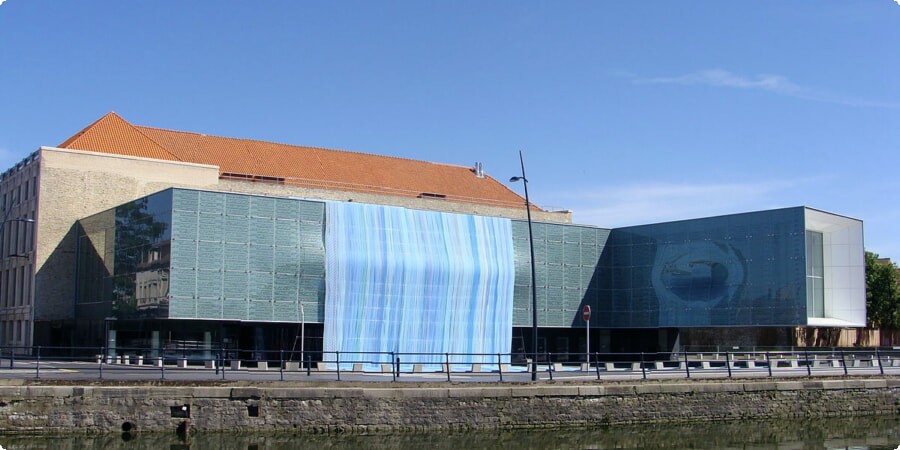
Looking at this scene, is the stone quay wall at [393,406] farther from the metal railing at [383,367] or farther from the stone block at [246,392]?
the metal railing at [383,367]

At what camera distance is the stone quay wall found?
24.6 meters

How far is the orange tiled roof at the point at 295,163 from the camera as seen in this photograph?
193 feet

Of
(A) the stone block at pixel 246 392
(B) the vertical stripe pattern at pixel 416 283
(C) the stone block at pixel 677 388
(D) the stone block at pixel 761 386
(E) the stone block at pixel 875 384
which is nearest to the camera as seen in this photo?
(A) the stone block at pixel 246 392

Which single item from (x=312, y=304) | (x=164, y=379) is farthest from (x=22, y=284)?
(x=164, y=379)

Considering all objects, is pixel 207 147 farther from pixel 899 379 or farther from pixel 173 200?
pixel 899 379

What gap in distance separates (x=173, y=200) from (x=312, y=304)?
8.08 m

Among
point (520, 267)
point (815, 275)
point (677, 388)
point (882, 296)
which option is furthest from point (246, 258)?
point (882, 296)

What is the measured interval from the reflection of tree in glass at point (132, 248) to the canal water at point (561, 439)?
68.6 feet

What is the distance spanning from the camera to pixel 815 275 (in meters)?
51.9

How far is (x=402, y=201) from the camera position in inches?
2447

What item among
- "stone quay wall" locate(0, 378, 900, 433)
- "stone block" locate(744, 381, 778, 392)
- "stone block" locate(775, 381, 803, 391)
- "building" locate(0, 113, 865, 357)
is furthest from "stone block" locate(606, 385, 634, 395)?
"building" locate(0, 113, 865, 357)

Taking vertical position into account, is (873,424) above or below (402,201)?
below

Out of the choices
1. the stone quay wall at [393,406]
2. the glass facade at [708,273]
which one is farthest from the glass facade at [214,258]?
the stone quay wall at [393,406]

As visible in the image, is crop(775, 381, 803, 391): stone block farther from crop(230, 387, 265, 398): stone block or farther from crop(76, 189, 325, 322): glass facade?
crop(76, 189, 325, 322): glass facade
